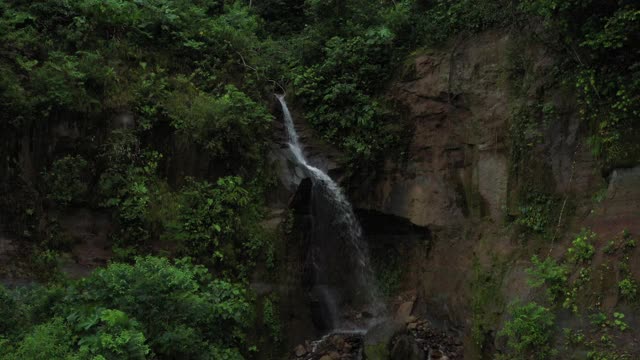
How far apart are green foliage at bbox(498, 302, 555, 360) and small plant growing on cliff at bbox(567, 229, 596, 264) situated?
0.93 meters

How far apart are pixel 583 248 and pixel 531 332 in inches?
58.5

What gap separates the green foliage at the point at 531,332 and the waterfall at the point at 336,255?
400 centimetres

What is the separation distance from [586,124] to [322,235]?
5589 millimetres

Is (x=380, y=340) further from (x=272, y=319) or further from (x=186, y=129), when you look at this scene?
(x=186, y=129)

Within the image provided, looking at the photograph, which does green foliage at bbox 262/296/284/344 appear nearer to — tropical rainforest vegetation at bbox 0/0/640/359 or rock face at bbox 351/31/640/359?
tropical rainforest vegetation at bbox 0/0/640/359

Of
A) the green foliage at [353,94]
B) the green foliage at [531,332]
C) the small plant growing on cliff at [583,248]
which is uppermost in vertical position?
the green foliage at [353,94]

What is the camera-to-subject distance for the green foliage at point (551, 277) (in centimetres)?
761

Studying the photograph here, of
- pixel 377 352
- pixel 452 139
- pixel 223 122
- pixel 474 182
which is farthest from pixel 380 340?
pixel 223 122

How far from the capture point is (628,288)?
6.85 metres

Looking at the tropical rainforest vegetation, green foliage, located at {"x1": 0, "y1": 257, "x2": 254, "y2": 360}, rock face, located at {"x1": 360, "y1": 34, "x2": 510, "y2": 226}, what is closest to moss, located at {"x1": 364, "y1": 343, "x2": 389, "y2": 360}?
the tropical rainforest vegetation

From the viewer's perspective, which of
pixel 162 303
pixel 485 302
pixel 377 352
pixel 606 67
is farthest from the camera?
pixel 485 302

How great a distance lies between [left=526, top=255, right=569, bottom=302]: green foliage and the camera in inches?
300

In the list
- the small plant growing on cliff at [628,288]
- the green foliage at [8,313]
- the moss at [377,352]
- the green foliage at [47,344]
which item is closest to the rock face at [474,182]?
the moss at [377,352]

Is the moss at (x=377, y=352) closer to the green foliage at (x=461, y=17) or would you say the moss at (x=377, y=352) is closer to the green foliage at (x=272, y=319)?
the green foliage at (x=272, y=319)
